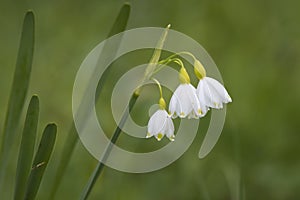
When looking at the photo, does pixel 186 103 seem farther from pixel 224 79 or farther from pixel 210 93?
pixel 224 79

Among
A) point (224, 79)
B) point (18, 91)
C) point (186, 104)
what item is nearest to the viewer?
point (186, 104)

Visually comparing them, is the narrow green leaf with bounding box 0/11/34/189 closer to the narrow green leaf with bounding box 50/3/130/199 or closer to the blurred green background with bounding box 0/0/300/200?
the narrow green leaf with bounding box 50/3/130/199

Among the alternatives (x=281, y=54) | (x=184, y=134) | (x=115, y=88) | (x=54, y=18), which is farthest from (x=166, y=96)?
(x=54, y=18)

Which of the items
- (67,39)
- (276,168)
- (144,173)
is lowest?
(144,173)

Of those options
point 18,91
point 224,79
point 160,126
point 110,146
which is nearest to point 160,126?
point 160,126

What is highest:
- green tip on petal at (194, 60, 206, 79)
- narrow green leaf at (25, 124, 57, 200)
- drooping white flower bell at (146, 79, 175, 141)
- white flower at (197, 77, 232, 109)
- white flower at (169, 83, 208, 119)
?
green tip on petal at (194, 60, 206, 79)

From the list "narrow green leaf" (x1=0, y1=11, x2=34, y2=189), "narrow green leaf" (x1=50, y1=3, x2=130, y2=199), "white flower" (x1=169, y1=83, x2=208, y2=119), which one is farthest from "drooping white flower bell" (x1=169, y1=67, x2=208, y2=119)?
"narrow green leaf" (x1=0, y1=11, x2=34, y2=189)

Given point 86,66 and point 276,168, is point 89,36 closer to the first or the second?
point 86,66
